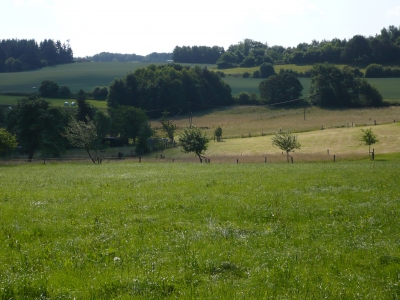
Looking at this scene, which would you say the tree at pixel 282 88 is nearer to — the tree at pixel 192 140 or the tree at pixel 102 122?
the tree at pixel 102 122

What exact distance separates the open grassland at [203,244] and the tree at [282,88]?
4539 inches

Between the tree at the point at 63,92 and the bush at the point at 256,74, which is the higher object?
the bush at the point at 256,74

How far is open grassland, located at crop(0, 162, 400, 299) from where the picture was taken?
7691mm

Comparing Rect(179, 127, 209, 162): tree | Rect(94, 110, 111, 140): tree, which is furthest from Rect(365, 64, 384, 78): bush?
Rect(179, 127, 209, 162): tree

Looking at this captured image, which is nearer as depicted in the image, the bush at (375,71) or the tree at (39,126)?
the tree at (39,126)

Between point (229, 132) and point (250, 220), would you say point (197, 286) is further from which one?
point (229, 132)

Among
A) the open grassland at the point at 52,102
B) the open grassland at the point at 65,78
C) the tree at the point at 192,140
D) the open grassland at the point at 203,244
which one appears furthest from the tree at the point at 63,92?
the open grassland at the point at 203,244

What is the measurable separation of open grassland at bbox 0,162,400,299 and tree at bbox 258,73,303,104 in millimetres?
115287

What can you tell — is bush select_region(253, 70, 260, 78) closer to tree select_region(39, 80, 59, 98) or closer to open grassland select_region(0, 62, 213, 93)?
open grassland select_region(0, 62, 213, 93)

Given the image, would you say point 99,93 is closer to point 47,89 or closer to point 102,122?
point 47,89

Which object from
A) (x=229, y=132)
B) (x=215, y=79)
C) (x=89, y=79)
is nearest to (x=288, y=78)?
(x=215, y=79)

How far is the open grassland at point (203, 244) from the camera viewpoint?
7691 millimetres

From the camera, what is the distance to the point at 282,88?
429ft

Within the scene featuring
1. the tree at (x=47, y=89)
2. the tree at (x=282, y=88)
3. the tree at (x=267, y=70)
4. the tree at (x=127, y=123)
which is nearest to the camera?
the tree at (x=127, y=123)
